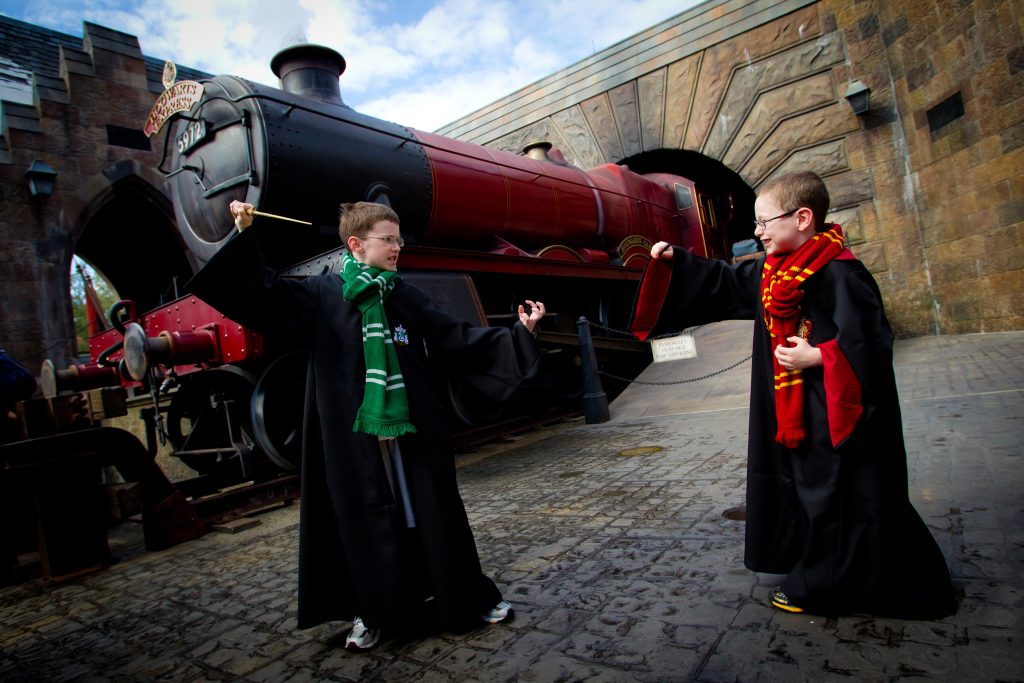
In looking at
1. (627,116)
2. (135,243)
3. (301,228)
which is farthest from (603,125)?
(135,243)

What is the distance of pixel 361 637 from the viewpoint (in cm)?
194

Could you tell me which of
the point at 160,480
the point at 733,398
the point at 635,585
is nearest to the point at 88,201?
the point at 160,480

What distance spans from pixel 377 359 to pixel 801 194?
1411 millimetres

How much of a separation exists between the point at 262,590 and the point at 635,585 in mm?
1677

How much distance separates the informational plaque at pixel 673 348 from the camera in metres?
6.14

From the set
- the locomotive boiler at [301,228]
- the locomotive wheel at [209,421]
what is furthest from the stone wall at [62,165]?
the locomotive wheel at [209,421]

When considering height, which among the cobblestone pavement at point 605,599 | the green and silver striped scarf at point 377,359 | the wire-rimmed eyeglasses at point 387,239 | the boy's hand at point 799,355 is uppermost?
the wire-rimmed eyeglasses at point 387,239

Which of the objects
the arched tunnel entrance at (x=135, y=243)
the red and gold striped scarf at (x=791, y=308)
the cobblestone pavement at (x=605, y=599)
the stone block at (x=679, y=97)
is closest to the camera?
the cobblestone pavement at (x=605, y=599)

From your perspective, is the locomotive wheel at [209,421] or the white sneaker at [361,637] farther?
the locomotive wheel at [209,421]

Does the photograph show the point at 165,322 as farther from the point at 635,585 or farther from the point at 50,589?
the point at 635,585

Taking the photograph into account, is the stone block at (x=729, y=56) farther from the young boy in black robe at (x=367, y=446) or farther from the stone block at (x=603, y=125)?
the young boy in black robe at (x=367, y=446)

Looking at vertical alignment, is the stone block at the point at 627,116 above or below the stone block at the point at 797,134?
above

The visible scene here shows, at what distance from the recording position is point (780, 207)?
176 centimetres

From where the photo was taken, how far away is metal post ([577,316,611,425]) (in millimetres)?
6293
